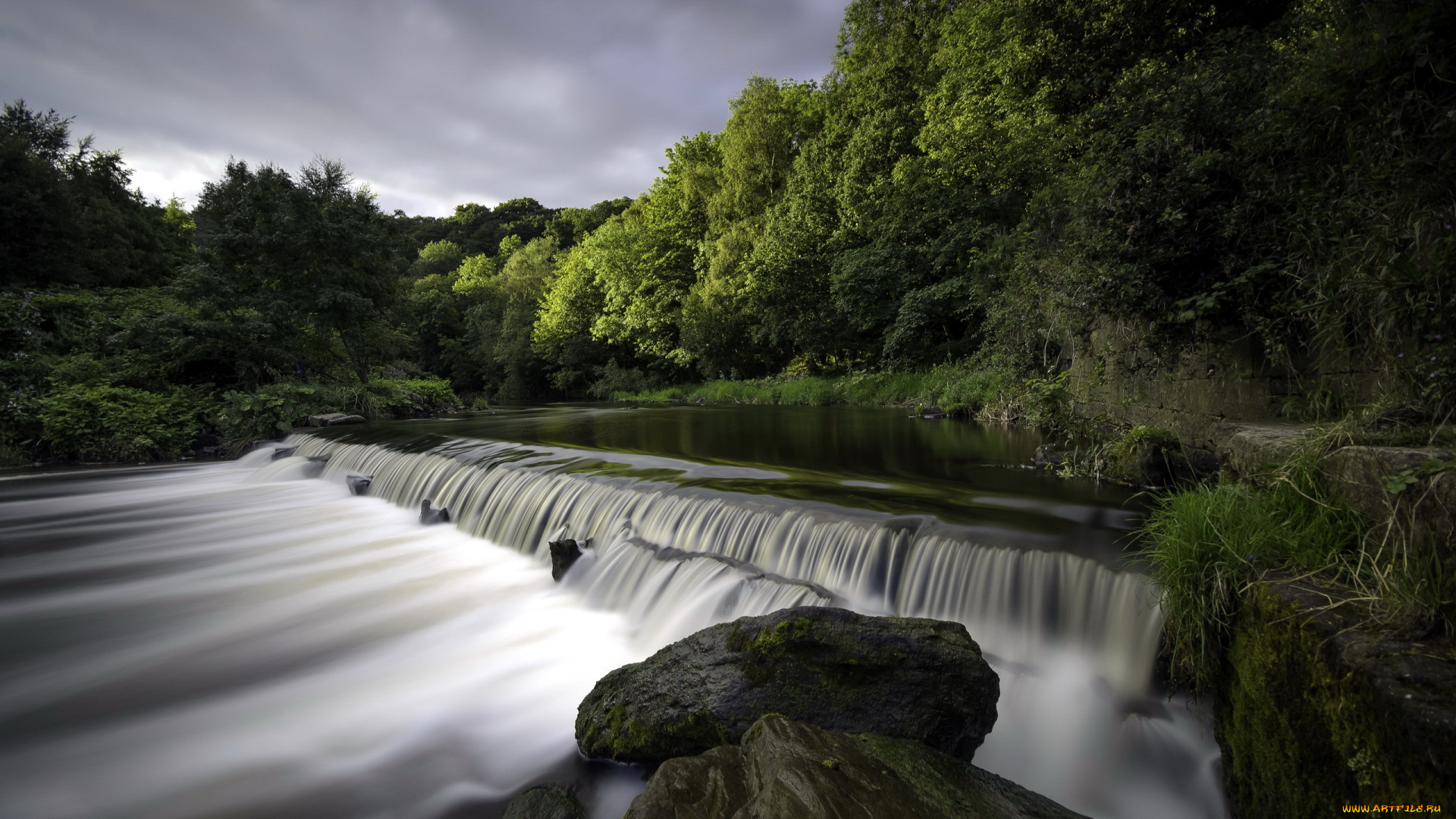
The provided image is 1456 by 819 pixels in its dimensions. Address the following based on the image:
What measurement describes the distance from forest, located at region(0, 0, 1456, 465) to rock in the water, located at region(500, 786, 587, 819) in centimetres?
420

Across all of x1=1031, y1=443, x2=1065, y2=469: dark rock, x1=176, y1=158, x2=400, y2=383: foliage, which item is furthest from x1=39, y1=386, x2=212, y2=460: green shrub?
x1=1031, y1=443, x2=1065, y2=469: dark rock

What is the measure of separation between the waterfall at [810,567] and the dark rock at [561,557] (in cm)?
15

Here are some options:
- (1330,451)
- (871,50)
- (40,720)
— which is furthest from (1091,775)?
(871,50)

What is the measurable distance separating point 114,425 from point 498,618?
12715mm

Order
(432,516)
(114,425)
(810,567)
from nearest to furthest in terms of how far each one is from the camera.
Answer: (810,567) → (432,516) → (114,425)

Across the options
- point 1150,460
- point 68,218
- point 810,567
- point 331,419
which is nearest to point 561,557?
point 810,567

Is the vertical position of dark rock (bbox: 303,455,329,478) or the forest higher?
the forest

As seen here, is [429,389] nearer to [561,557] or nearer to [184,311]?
[184,311]

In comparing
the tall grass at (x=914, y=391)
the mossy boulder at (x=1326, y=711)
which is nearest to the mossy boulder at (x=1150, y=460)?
the tall grass at (x=914, y=391)

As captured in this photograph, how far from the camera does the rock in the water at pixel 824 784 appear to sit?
1.82 meters

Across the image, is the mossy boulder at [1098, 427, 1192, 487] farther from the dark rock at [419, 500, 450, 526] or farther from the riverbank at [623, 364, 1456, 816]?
the dark rock at [419, 500, 450, 526]

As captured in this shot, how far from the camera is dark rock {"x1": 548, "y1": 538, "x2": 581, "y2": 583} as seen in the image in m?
→ 5.50

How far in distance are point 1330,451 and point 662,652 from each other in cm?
337

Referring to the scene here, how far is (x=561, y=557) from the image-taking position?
550cm
